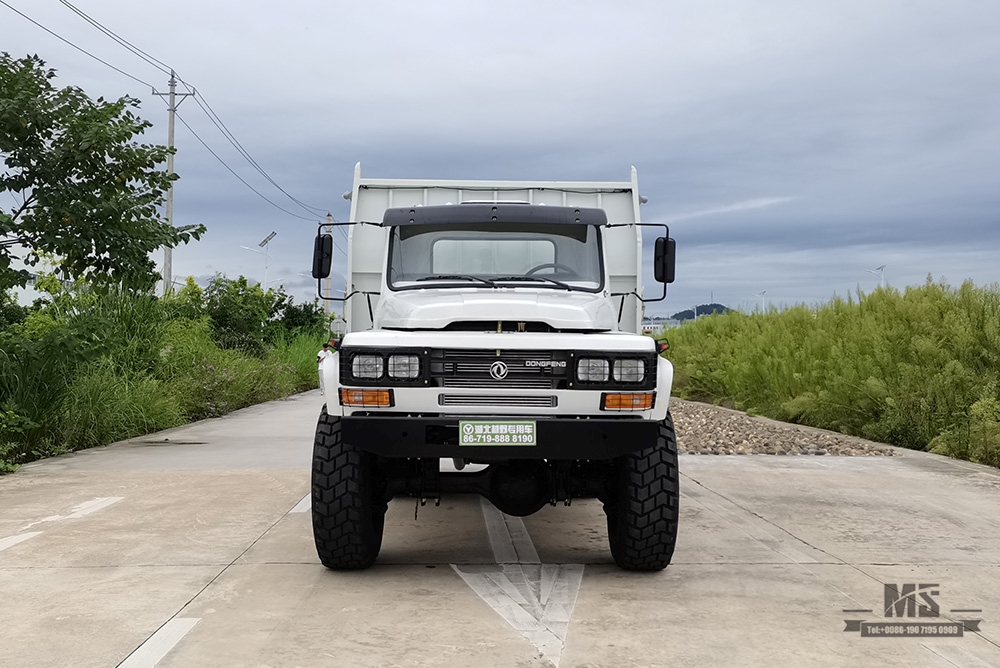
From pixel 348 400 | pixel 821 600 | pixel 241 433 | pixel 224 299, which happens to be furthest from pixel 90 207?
pixel 224 299

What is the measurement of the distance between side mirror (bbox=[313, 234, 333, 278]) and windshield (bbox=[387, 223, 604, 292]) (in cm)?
56

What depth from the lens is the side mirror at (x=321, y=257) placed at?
783cm

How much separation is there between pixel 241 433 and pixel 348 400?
33.7ft

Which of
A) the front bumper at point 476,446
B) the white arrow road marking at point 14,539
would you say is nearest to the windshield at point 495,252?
the front bumper at point 476,446

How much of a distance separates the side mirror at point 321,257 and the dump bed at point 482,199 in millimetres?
449

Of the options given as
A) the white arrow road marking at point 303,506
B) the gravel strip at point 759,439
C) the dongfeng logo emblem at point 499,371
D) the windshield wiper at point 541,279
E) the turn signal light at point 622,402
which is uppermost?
the windshield wiper at point 541,279

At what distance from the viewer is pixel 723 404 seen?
2266 centimetres

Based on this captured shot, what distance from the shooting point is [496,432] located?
5859 mm

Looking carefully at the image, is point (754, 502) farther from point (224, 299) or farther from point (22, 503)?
point (224, 299)

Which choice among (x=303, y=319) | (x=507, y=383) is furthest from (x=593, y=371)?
(x=303, y=319)

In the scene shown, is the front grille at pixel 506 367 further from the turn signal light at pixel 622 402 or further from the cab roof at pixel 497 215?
the cab roof at pixel 497 215

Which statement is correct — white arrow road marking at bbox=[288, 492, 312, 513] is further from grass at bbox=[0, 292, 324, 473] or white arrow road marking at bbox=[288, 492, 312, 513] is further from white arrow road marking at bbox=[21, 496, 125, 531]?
grass at bbox=[0, 292, 324, 473]

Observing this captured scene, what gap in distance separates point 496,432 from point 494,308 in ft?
3.17

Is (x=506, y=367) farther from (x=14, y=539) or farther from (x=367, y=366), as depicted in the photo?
(x=14, y=539)
